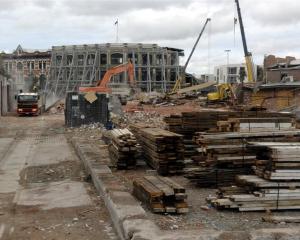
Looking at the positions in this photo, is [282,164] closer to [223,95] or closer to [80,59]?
[223,95]

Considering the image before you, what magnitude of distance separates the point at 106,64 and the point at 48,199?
2625 inches

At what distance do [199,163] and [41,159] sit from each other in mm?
8064

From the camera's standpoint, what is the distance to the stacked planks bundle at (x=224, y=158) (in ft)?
35.1

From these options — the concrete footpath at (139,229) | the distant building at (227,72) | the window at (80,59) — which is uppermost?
the window at (80,59)

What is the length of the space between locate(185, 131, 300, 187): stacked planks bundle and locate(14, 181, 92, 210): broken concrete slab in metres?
2.49

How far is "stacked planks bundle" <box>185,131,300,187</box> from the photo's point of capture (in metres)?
10.7

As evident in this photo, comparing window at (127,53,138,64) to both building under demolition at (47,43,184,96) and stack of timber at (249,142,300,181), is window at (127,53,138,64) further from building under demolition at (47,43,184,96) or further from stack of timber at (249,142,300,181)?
stack of timber at (249,142,300,181)

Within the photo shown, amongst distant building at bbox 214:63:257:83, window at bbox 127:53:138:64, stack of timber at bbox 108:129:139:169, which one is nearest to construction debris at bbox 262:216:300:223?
stack of timber at bbox 108:129:139:169

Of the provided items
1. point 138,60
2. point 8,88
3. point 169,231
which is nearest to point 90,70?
point 138,60

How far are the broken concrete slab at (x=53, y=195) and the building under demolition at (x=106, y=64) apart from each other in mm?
61783

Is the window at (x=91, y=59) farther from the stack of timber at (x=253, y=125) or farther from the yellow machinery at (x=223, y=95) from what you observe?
→ the stack of timber at (x=253, y=125)

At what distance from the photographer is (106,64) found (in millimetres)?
77062

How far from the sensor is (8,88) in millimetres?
54094

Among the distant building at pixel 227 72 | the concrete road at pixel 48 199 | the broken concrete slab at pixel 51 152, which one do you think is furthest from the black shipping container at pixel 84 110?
the distant building at pixel 227 72
